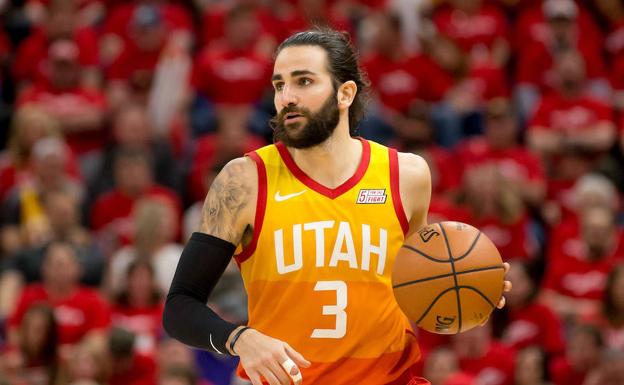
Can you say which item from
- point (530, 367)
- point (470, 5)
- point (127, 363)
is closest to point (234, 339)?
point (127, 363)

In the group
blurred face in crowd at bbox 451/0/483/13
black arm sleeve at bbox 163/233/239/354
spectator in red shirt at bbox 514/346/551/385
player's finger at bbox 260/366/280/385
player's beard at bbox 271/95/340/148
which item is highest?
blurred face in crowd at bbox 451/0/483/13

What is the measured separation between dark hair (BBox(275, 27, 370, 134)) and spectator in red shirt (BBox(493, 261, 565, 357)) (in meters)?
4.49

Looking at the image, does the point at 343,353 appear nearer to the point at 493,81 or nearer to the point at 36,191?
the point at 36,191

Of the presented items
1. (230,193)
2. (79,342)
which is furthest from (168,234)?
(230,193)

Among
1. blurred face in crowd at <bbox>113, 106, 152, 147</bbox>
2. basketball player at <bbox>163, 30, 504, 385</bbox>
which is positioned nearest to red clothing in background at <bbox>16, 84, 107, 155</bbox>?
blurred face in crowd at <bbox>113, 106, 152, 147</bbox>

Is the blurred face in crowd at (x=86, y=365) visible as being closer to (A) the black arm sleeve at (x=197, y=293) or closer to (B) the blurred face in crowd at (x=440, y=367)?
(B) the blurred face in crowd at (x=440, y=367)

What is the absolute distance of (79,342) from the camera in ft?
31.3

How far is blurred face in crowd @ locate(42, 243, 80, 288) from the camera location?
955cm

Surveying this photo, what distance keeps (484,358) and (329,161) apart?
4.38m

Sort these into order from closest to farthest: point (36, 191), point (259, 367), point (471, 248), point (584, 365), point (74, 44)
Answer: point (259, 367) → point (471, 248) → point (584, 365) → point (36, 191) → point (74, 44)

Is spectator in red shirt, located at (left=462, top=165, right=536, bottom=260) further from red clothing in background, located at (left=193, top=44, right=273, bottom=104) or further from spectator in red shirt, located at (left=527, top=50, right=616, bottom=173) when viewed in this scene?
red clothing in background, located at (left=193, top=44, right=273, bottom=104)

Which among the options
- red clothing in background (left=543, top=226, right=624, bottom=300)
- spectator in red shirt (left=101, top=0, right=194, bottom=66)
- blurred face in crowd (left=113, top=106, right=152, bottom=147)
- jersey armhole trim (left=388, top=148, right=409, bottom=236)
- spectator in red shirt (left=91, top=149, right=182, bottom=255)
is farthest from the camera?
spectator in red shirt (left=101, top=0, right=194, bottom=66)

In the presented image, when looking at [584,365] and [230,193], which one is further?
[584,365]

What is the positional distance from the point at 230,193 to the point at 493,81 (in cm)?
790
